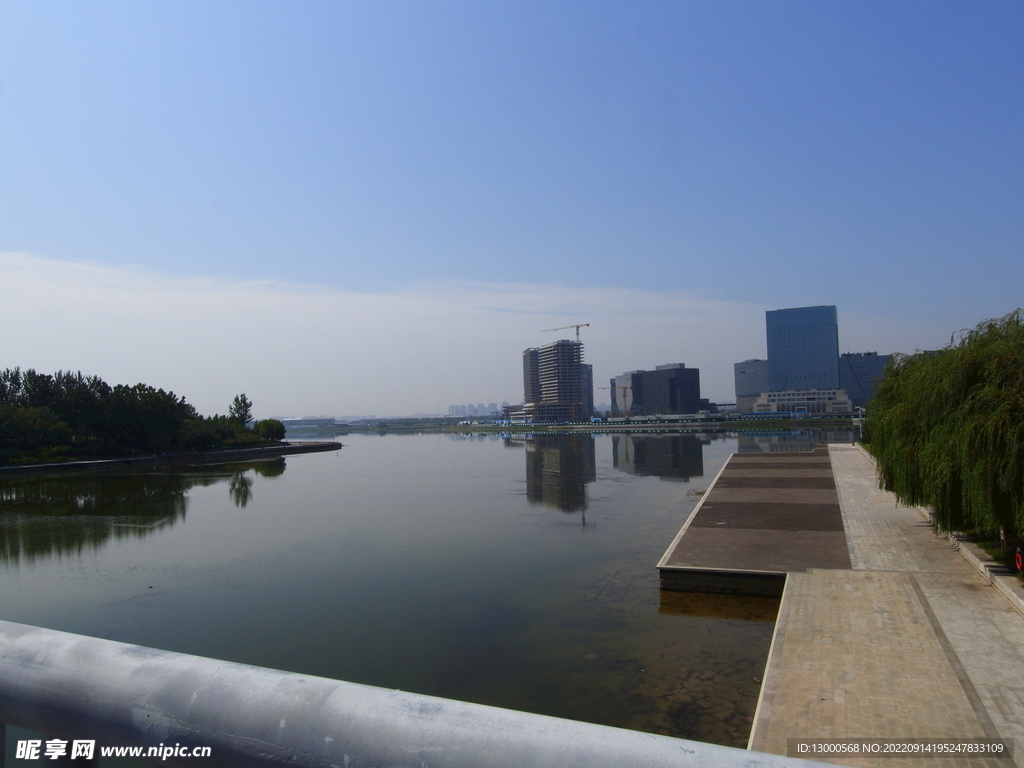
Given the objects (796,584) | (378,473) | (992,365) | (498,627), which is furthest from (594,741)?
(378,473)

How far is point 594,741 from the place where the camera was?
132 centimetres

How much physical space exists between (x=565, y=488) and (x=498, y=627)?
850 inches

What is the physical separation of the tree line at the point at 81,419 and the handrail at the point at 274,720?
191 feet

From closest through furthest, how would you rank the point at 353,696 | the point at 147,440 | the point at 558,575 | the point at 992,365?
the point at 353,696
the point at 992,365
the point at 558,575
the point at 147,440

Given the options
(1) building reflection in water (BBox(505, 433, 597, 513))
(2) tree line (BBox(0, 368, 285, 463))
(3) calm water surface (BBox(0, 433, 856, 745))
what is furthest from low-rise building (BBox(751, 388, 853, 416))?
(3) calm water surface (BBox(0, 433, 856, 745))

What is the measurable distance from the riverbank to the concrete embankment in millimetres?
49284

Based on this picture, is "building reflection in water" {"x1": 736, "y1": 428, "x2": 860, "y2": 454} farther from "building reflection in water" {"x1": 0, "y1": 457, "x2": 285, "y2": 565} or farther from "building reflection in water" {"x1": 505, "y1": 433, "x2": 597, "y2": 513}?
"building reflection in water" {"x1": 0, "y1": 457, "x2": 285, "y2": 565}

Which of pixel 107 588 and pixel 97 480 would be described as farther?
pixel 97 480

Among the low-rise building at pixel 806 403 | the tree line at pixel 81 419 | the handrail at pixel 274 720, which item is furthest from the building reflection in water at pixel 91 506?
the low-rise building at pixel 806 403

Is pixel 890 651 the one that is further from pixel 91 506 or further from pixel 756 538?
pixel 91 506

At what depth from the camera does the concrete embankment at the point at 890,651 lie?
671 cm

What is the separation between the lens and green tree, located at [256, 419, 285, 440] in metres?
87.1

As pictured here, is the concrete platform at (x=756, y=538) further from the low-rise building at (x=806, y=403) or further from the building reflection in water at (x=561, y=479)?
the low-rise building at (x=806, y=403)

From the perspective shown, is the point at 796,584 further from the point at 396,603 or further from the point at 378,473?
the point at 378,473
